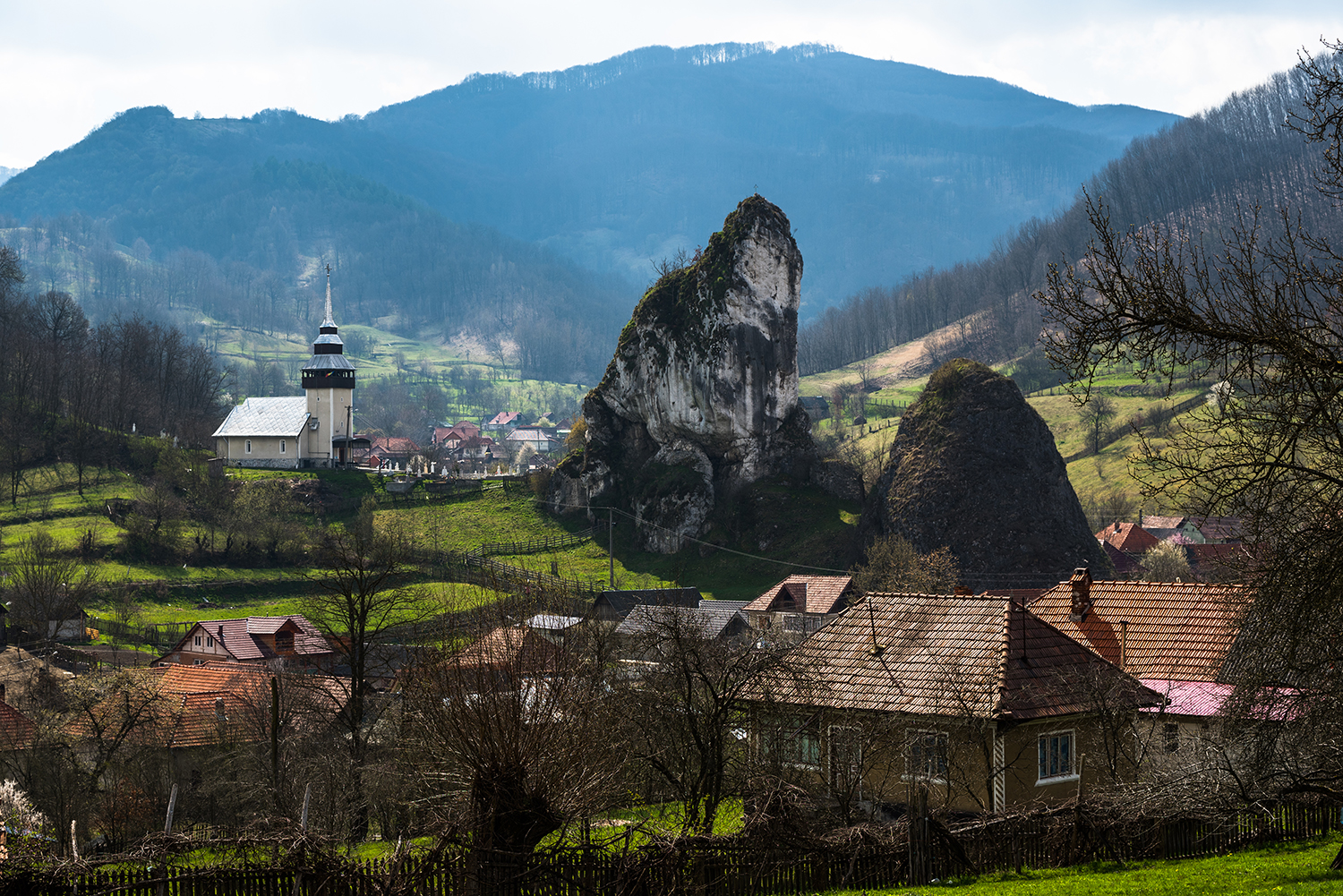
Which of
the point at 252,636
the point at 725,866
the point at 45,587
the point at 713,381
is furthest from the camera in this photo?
the point at 713,381

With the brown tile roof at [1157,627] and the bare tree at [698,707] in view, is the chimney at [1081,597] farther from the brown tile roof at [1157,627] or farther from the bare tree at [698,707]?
the bare tree at [698,707]

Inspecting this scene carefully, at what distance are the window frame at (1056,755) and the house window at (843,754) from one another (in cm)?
374

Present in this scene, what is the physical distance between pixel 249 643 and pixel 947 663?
38992 mm

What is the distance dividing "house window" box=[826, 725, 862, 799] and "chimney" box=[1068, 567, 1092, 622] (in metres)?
12.9

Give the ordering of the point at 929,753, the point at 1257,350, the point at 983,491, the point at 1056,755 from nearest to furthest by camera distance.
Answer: the point at 1257,350
the point at 929,753
the point at 1056,755
the point at 983,491

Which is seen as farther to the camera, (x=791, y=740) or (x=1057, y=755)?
(x=1057, y=755)

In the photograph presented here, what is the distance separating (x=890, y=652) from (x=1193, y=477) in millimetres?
15336

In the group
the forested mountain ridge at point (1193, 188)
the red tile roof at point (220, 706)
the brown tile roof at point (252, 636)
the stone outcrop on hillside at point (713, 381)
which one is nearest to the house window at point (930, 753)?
the red tile roof at point (220, 706)

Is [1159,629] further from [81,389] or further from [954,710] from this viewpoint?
[81,389]

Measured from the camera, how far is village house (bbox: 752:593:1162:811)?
73.0 ft

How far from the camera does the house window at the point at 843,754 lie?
68.8ft

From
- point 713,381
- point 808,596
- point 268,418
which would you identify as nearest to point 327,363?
point 268,418

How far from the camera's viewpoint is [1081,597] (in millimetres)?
33438

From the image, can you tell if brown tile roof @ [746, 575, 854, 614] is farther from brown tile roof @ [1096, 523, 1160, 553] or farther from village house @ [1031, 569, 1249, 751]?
brown tile roof @ [1096, 523, 1160, 553]
